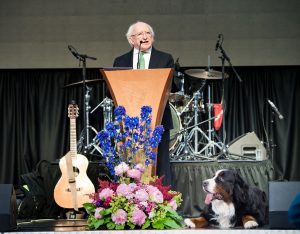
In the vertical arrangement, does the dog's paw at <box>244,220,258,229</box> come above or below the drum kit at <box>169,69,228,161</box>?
below

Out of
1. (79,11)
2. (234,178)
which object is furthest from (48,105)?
(234,178)

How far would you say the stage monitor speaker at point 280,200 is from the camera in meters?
3.88

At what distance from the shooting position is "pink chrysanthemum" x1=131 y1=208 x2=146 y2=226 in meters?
3.98

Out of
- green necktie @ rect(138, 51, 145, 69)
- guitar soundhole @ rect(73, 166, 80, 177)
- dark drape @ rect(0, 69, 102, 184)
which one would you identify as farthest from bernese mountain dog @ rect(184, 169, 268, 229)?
dark drape @ rect(0, 69, 102, 184)

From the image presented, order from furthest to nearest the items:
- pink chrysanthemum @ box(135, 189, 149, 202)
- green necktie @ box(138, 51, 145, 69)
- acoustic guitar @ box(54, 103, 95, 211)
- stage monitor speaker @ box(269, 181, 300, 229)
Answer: acoustic guitar @ box(54, 103, 95, 211), green necktie @ box(138, 51, 145, 69), pink chrysanthemum @ box(135, 189, 149, 202), stage monitor speaker @ box(269, 181, 300, 229)

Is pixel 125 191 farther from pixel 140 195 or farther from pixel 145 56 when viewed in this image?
pixel 145 56

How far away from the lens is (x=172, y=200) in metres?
4.20

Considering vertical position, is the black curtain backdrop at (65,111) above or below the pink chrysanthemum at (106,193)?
above

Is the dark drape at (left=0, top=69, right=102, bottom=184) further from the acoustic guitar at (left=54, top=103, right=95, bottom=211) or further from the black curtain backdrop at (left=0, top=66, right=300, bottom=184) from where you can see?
the acoustic guitar at (left=54, top=103, right=95, bottom=211)

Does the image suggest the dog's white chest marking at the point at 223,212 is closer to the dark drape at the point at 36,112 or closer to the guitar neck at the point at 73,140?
the guitar neck at the point at 73,140

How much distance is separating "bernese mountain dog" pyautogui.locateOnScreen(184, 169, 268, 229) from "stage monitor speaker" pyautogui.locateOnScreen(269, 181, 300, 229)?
0.37 metres

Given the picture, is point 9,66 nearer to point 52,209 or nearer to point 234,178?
point 52,209

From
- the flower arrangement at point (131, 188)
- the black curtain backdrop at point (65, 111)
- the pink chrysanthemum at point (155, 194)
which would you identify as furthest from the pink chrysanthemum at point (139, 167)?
the black curtain backdrop at point (65, 111)

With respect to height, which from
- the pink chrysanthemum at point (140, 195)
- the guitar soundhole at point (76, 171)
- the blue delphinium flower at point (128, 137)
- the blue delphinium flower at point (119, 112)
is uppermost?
the blue delphinium flower at point (119, 112)
